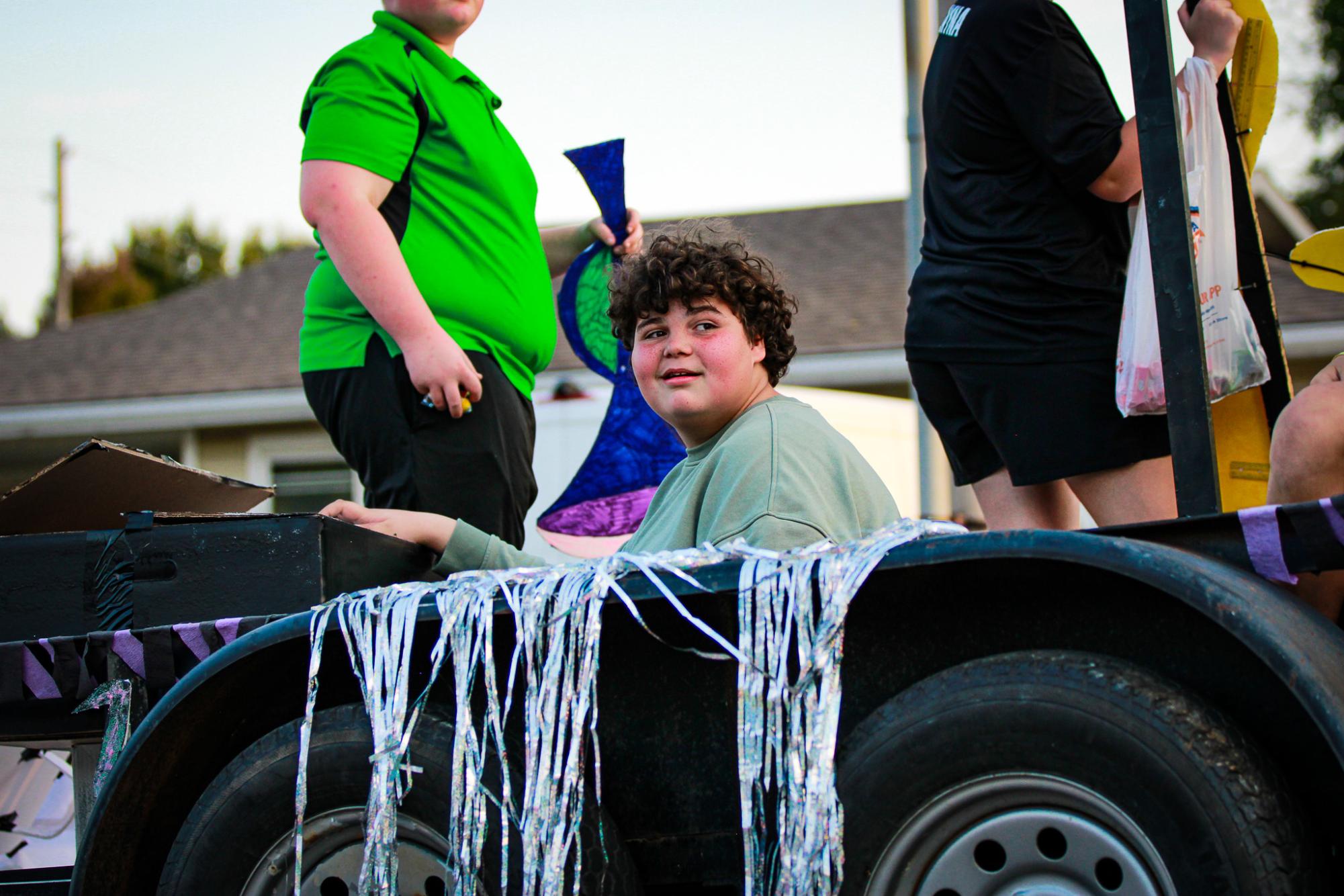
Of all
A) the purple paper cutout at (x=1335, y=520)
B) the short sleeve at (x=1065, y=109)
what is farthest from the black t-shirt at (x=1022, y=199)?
the purple paper cutout at (x=1335, y=520)

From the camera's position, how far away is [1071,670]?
1.59m

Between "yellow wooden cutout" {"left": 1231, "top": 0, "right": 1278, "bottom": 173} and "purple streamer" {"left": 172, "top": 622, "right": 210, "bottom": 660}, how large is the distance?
81.3 inches

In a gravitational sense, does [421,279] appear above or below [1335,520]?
above

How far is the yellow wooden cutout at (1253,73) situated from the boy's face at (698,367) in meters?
1.00

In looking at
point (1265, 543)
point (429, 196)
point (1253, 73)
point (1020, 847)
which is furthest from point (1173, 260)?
point (429, 196)

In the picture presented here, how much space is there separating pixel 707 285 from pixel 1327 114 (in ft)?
105

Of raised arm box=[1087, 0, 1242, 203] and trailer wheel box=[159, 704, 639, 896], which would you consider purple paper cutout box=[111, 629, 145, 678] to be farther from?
raised arm box=[1087, 0, 1242, 203]

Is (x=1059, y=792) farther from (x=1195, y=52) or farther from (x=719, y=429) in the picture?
(x=1195, y=52)

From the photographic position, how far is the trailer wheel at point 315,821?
1907mm

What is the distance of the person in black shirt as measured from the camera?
2.43m

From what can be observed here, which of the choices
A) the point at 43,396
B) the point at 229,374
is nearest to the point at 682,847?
the point at 229,374

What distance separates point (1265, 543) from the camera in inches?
62.6

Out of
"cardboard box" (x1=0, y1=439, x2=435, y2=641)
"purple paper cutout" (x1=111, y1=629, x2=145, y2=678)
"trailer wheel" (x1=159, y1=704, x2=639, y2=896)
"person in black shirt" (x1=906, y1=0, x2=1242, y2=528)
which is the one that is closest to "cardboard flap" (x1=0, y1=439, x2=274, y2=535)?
"cardboard box" (x1=0, y1=439, x2=435, y2=641)

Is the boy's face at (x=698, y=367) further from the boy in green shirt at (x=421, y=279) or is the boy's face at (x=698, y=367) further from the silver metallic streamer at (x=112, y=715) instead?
the silver metallic streamer at (x=112, y=715)
